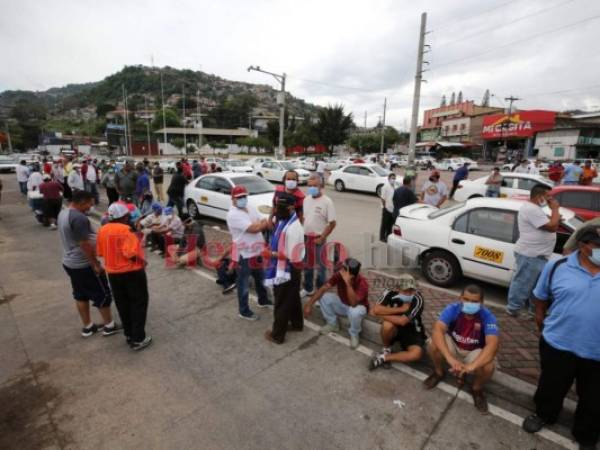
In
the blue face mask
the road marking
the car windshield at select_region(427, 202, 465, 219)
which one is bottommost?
the road marking

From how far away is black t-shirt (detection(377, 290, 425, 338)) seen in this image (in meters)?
3.32

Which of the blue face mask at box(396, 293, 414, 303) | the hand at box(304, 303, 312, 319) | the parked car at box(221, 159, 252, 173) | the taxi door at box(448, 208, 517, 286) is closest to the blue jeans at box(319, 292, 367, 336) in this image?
the hand at box(304, 303, 312, 319)

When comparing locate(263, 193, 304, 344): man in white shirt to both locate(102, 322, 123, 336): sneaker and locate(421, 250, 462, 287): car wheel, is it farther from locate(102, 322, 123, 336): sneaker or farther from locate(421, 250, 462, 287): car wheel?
locate(421, 250, 462, 287): car wheel

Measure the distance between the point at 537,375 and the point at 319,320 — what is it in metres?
2.37

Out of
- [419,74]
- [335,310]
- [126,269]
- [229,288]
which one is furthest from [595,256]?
[419,74]

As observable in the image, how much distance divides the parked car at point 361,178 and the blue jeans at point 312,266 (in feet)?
35.5

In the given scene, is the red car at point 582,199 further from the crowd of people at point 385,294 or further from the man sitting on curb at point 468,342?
the man sitting on curb at point 468,342

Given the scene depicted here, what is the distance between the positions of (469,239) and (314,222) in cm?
235

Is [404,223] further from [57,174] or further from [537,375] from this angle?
[57,174]

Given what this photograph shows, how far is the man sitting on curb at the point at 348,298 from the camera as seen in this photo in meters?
3.68

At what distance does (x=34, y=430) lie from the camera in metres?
2.66

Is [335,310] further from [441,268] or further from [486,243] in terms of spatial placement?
[486,243]

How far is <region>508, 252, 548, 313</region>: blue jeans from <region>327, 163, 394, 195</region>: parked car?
11.2 m

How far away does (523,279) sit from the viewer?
4094 mm
